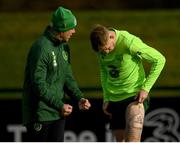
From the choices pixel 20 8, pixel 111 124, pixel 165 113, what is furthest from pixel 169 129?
pixel 20 8

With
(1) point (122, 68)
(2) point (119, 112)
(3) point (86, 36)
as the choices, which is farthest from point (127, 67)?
(3) point (86, 36)

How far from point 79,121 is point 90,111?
0.61 ft

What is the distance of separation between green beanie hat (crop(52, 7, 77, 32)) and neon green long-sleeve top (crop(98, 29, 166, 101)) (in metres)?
0.45

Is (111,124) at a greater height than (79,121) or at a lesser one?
greater

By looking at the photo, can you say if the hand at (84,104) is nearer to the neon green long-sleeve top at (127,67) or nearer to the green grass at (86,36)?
the neon green long-sleeve top at (127,67)

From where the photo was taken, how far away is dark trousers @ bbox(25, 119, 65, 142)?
6668 millimetres

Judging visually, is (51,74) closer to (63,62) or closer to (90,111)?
(63,62)

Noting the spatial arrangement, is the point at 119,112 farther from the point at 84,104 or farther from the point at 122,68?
the point at 84,104

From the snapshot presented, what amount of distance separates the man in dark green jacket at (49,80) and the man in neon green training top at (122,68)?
0.84 feet

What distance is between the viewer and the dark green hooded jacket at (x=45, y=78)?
644 centimetres

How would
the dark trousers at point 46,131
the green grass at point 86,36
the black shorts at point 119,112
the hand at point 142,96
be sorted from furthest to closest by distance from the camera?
1. the green grass at point 86,36
2. the black shorts at point 119,112
3. the hand at point 142,96
4. the dark trousers at point 46,131

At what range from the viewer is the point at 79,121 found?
9805 mm

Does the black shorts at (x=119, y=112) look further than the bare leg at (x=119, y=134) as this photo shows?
No

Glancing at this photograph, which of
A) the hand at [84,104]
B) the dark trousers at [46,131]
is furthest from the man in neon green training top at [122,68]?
the dark trousers at [46,131]
